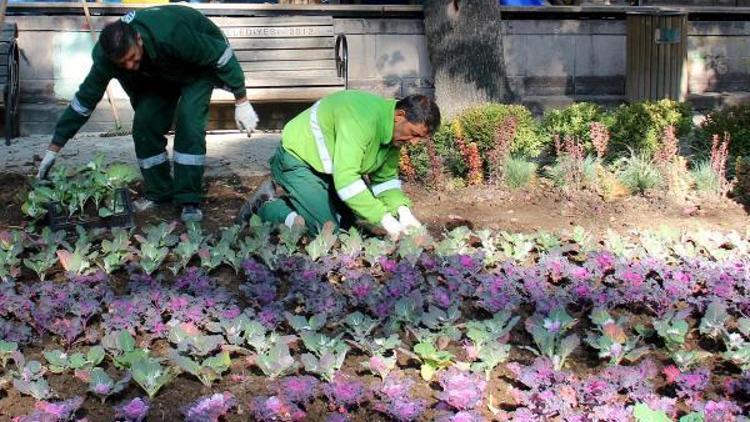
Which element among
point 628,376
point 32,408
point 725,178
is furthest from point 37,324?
point 725,178

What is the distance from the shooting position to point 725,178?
6461mm

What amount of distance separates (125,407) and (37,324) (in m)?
0.96

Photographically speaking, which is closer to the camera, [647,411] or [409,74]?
[647,411]

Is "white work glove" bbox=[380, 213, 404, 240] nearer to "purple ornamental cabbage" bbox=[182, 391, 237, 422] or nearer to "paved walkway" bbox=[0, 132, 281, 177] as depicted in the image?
"purple ornamental cabbage" bbox=[182, 391, 237, 422]

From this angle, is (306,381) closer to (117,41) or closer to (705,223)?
(117,41)

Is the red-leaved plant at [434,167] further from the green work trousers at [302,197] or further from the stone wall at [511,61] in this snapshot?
the stone wall at [511,61]

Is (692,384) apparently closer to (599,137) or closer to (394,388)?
(394,388)

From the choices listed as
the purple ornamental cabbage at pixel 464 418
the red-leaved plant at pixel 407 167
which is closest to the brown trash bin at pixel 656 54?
the red-leaved plant at pixel 407 167

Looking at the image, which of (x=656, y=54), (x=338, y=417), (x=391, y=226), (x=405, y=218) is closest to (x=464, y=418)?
(x=338, y=417)

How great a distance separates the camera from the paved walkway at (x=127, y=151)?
7.41 metres

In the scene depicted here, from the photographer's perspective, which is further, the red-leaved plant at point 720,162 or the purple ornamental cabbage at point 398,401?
the red-leaved plant at point 720,162

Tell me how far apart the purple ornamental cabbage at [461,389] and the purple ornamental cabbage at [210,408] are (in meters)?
0.71

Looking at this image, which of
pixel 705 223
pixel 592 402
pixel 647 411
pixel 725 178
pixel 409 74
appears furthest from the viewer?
pixel 409 74

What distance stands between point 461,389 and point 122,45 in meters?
3.02
